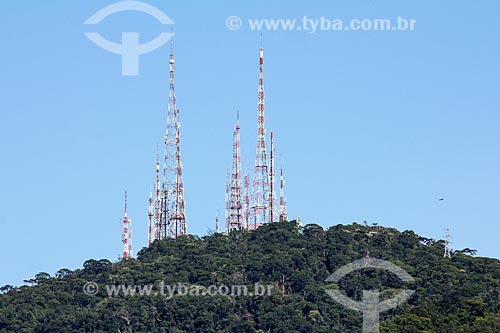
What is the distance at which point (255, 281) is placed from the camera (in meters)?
148

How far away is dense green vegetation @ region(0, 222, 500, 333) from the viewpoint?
138m

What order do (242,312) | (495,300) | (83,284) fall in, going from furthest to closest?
(83,284) → (242,312) → (495,300)

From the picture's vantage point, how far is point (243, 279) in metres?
149

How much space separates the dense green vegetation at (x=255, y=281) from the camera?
453 ft

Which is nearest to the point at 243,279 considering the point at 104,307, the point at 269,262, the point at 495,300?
the point at 269,262

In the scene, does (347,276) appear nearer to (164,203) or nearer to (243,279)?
(243,279)

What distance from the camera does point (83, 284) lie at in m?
152

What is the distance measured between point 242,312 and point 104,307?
10.9m

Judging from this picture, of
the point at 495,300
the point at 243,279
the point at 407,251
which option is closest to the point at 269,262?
the point at 243,279

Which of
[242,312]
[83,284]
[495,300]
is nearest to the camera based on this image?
[495,300]

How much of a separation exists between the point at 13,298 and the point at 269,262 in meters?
21.6

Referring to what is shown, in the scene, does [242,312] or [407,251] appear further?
[407,251]

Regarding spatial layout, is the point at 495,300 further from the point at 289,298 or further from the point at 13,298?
the point at 13,298

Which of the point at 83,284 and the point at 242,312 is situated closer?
the point at 242,312
